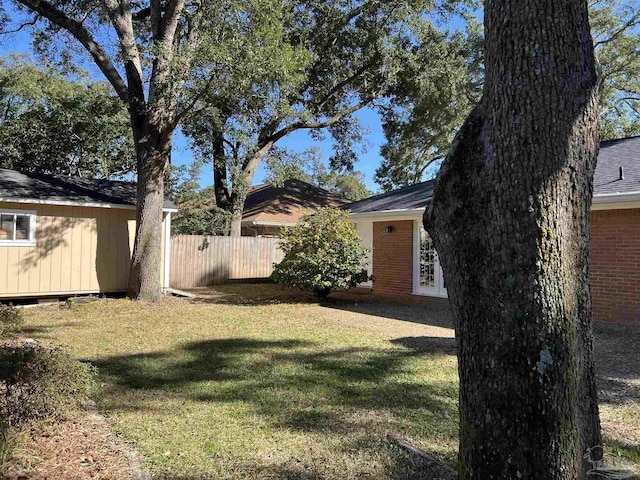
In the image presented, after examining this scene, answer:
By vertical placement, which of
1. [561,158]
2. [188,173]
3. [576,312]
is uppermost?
[188,173]

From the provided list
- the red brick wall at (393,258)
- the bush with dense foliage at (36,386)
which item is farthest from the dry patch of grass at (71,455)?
the red brick wall at (393,258)

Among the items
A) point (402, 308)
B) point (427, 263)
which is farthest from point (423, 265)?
point (402, 308)

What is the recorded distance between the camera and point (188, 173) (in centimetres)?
2241

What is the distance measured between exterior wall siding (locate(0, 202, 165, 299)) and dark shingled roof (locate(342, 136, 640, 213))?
7.10m

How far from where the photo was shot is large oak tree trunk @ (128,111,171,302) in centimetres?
1149

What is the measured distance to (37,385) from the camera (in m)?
3.45

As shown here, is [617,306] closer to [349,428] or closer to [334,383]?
[334,383]

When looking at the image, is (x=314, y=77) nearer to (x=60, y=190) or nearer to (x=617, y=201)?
(x=60, y=190)

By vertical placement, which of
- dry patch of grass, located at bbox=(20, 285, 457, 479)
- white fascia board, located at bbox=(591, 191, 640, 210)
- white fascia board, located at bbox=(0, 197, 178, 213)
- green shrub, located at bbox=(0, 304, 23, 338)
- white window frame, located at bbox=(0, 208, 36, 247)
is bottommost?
dry patch of grass, located at bbox=(20, 285, 457, 479)

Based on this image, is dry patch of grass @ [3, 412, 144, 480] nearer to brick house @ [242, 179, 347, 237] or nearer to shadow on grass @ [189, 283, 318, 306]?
shadow on grass @ [189, 283, 318, 306]

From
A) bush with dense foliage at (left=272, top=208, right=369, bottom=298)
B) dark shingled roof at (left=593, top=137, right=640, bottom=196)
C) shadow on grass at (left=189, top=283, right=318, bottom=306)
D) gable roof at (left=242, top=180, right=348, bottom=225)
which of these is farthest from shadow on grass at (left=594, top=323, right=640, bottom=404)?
gable roof at (left=242, top=180, right=348, bottom=225)

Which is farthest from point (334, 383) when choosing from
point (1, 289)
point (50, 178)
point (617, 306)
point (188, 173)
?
point (188, 173)

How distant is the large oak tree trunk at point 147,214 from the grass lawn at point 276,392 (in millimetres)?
2400

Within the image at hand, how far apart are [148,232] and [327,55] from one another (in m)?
11.6
